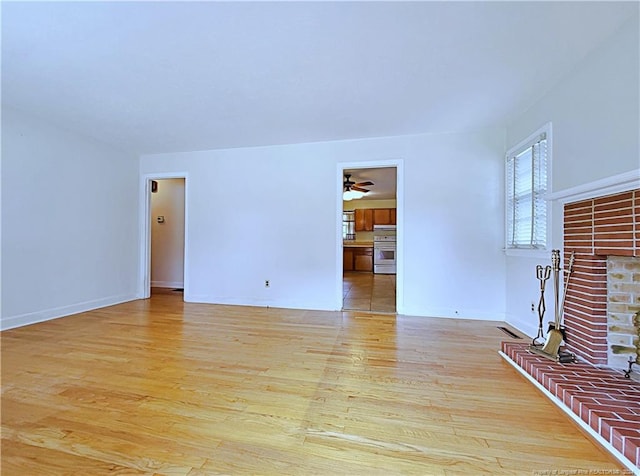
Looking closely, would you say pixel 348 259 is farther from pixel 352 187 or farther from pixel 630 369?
pixel 630 369

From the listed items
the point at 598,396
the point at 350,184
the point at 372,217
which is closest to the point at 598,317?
the point at 598,396

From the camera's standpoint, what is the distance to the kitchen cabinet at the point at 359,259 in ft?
28.7

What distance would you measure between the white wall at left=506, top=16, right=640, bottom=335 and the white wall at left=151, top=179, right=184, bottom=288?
5.69m

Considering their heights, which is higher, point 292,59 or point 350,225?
point 292,59

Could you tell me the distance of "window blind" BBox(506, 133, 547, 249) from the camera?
2707 millimetres

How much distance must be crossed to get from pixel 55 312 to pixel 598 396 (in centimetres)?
504

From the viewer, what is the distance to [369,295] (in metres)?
5.02

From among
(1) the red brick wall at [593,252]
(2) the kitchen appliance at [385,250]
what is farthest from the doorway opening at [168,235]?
(1) the red brick wall at [593,252]

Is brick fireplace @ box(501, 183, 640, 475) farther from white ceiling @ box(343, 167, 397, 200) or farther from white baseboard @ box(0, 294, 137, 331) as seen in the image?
white baseboard @ box(0, 294, 137, 331)

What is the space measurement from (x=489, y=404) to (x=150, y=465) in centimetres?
174

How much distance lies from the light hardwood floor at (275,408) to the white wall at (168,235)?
3008 mm

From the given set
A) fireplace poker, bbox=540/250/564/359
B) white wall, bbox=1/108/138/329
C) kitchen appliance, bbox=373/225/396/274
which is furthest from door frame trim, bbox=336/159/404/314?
kitchen appliance, bbox=373/225/396/274

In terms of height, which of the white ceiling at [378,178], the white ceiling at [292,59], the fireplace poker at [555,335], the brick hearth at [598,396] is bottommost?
the brick hearth at [598,396]

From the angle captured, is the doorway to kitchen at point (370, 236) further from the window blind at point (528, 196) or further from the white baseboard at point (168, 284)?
the white baseboard at point (168, 284)
